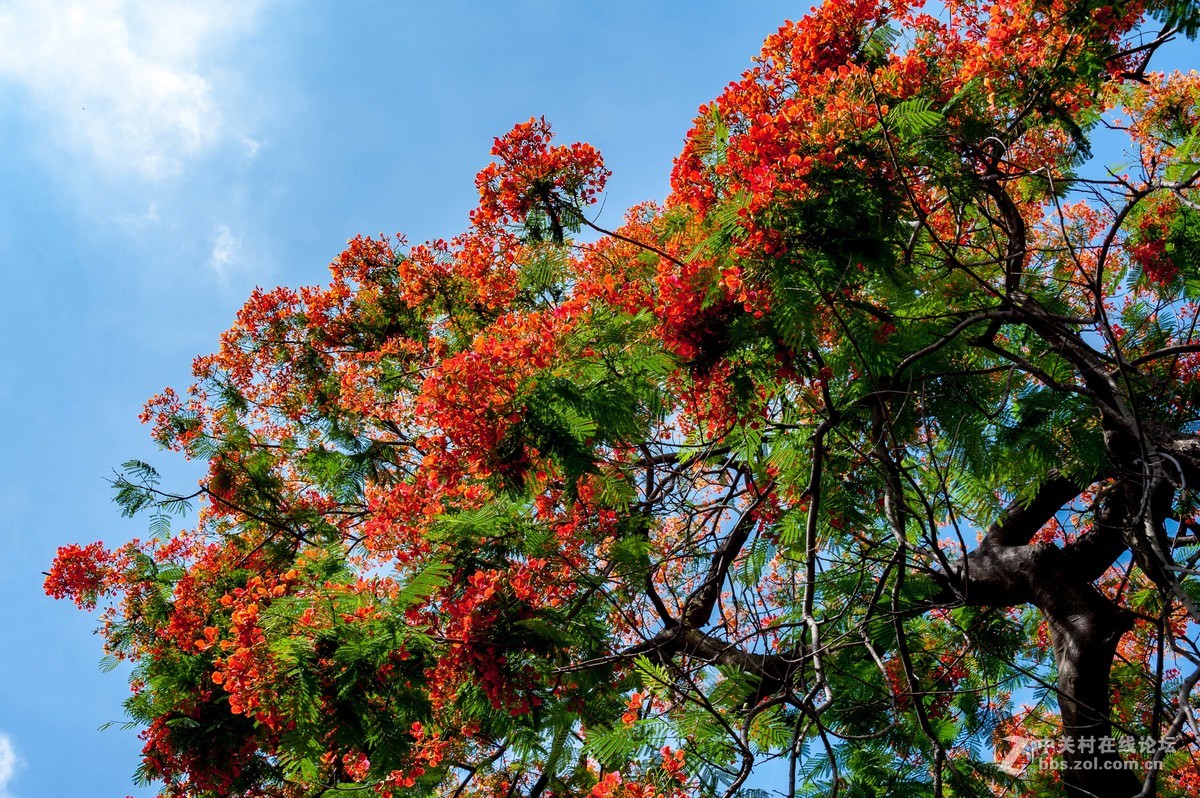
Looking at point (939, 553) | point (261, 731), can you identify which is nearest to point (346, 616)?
point (261, 731)

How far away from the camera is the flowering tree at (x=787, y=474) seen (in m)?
3.30

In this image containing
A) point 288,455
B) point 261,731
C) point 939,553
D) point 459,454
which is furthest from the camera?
point 288,455

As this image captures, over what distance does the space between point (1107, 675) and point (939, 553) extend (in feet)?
9.31

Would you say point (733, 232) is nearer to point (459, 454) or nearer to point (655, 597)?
point (459, 454)

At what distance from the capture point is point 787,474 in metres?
4.49

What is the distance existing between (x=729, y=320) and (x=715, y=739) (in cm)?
179

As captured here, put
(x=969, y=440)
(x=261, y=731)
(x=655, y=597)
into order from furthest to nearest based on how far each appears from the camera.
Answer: (x=655, y=597) < (x=261, y=731) < (x=969, y=440)

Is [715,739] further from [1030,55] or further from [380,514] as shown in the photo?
[1030,55]

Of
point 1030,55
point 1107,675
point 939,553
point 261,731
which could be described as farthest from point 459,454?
Answer: point 1107,675

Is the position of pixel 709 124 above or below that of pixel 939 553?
above

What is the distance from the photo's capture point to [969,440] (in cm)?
409

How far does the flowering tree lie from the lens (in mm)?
3297

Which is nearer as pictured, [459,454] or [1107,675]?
[459,454]

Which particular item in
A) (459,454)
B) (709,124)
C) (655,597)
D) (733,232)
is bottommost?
(459,454)
